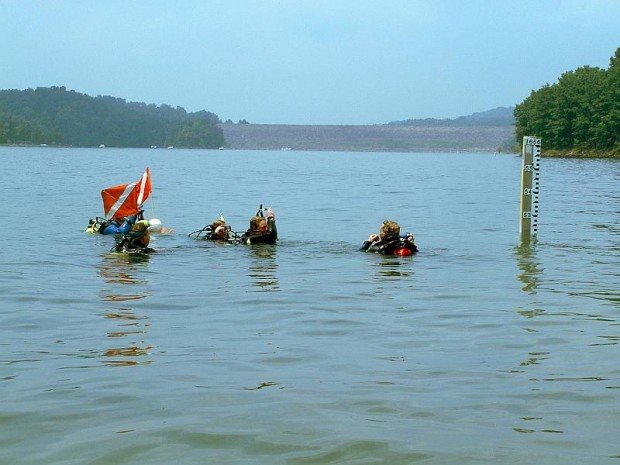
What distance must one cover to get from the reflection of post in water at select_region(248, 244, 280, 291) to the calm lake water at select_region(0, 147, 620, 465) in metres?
0.07

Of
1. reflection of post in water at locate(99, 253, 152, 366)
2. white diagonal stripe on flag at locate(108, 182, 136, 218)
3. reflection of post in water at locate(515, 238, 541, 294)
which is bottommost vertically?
reflection of post in water at locate(515, 238, 541, 294)

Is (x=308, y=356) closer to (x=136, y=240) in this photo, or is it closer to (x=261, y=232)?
(x=136, y=240)

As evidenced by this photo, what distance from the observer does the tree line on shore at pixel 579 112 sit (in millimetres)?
131750

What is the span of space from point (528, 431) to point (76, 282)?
1133cm

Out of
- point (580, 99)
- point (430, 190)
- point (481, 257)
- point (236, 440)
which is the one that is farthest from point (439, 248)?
point (580, 99)

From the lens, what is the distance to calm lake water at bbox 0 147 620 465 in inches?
315

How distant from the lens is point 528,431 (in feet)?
27.0

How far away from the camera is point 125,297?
623 inches

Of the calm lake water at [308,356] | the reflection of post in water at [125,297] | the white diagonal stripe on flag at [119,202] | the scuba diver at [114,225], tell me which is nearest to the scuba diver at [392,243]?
the calm lake water at [308,356]

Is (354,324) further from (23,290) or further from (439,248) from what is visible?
(439,248)

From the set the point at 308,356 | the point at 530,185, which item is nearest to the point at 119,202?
the point at 530,185

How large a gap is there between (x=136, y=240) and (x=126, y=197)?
4711 mm

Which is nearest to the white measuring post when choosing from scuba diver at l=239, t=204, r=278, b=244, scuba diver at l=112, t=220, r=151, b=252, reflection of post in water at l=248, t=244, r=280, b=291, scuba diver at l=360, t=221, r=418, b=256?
scuba diver at l=360, t=221, r=418, b=256

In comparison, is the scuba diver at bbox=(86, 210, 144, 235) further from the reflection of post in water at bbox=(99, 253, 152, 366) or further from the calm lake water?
the reflection of post in water at bbox=(99, 253, 152, 366)
